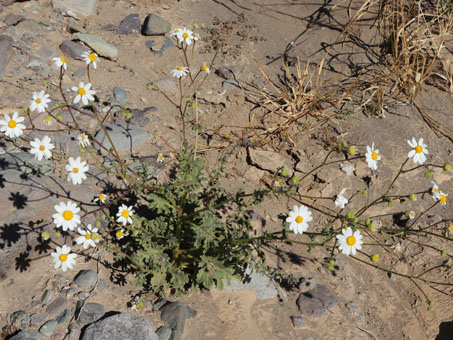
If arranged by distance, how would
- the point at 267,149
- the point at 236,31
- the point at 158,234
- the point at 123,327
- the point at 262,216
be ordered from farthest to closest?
1. the point at 236,31
2. the point at 267,149
3. the point at 262,216
4. the point at 158,234
5. the point at 123,327

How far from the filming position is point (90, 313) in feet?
8.13

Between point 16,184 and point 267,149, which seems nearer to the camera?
point 16,184

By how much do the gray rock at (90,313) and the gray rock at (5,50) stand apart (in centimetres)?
274

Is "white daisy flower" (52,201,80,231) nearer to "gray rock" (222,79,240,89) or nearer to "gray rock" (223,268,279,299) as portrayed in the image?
"gray rock" (223,268,279,299)

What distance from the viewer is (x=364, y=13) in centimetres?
520

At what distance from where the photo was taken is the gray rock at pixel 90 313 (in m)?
2.45

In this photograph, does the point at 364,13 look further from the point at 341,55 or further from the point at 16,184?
the point at 16,184

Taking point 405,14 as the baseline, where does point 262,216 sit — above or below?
below

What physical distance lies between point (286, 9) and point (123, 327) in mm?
5121

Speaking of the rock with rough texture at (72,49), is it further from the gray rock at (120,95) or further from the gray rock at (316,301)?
the gray rock at (316,301)


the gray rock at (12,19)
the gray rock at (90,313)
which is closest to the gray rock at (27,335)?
the gray rock at (90,313)

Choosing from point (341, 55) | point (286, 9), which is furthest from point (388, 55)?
point (286, 9)

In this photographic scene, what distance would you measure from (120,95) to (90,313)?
2.52m

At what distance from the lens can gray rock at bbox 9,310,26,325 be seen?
2.39 meters
